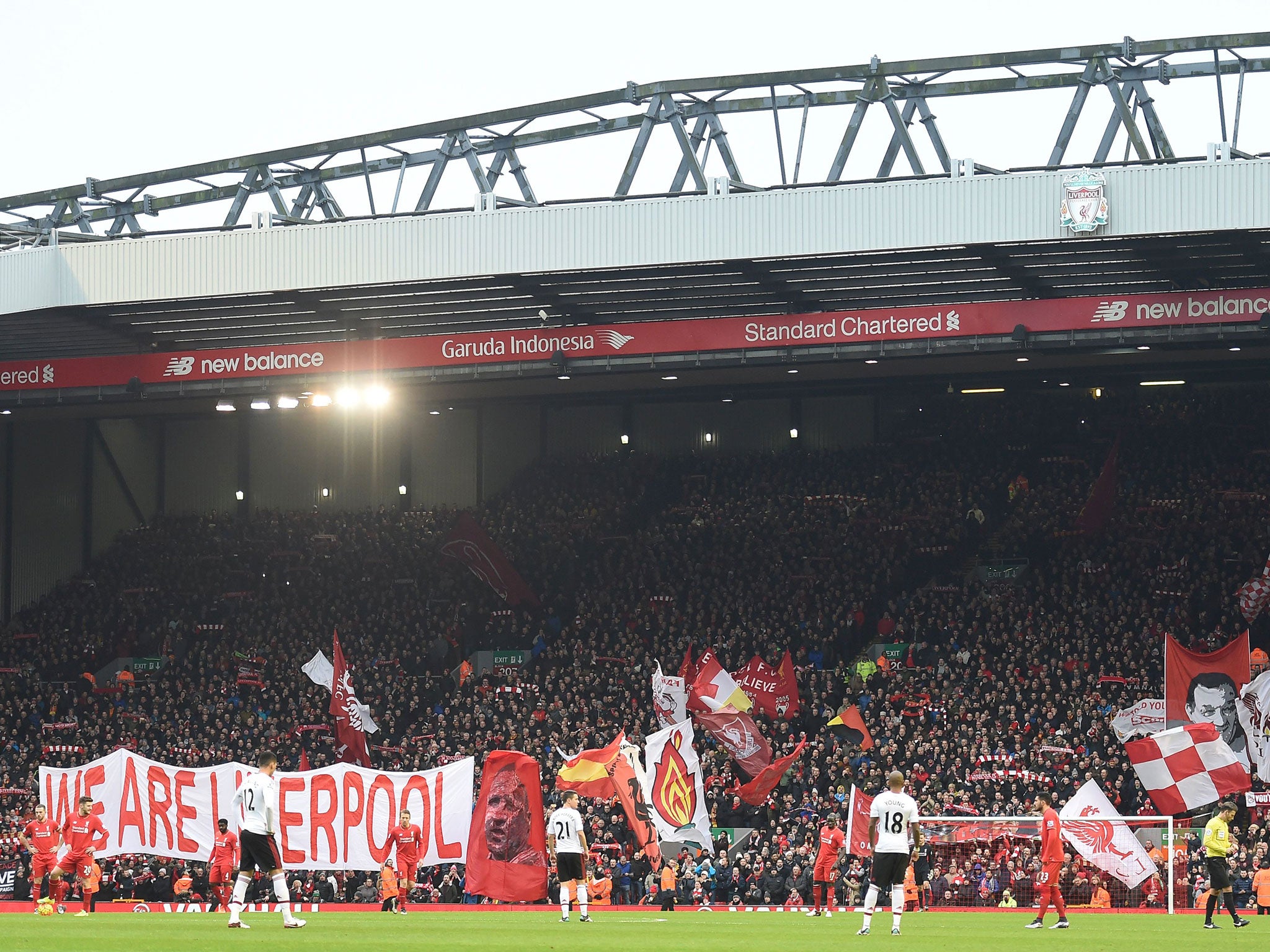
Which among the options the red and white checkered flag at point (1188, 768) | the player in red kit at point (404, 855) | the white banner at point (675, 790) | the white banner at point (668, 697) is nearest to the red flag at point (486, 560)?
the white banner at point (668, 697)

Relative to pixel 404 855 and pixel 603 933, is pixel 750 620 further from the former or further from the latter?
pixel 603 933

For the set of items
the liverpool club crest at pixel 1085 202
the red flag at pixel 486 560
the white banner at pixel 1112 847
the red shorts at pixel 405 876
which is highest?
the liverpool club crest at pixel 1085 202

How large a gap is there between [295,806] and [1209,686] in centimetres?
1738

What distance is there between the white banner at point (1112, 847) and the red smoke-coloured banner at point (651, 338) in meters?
8.90

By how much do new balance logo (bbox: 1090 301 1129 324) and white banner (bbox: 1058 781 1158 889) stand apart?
865 centimetres

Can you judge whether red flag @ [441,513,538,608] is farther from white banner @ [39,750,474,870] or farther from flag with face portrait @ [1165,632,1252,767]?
flag with face portrait @ [1165,632,1252,767]

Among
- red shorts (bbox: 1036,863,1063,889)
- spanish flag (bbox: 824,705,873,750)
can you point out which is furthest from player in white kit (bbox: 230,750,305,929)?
spanish flag (bbox: 824,705,873,750)

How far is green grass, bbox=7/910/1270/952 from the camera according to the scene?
55.8 feet

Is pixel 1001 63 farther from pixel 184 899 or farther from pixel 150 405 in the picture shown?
pixel 150 405

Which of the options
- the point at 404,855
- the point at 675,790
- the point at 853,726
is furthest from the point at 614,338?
the point at 404,855

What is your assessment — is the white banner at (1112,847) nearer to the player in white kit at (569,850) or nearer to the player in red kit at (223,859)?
the player in white kit at (569,850)

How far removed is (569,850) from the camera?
23.5m

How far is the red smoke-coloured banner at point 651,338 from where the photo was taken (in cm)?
3222

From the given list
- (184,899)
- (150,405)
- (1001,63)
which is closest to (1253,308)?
(1001,63)
